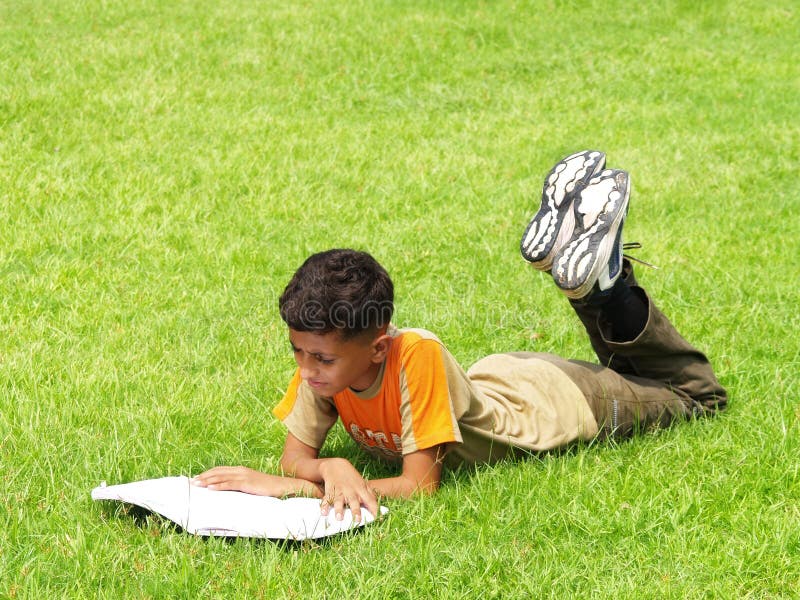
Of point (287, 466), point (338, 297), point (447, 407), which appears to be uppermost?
point (338, 297)

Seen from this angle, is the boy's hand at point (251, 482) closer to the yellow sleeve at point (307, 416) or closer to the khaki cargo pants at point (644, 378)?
the yellow sleeve at point (307, 416)

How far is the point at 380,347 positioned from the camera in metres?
3.42

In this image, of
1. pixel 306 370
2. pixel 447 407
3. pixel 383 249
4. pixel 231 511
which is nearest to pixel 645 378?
pixel 447 407

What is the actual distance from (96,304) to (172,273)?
58cm

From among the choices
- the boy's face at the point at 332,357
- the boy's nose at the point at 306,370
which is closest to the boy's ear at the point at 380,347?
the boy's face at the point at 332,357

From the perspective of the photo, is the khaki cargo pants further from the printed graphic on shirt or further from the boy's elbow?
the boy's elbow

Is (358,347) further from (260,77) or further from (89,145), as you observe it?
(260,77)

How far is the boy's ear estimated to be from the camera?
3381 millimetres

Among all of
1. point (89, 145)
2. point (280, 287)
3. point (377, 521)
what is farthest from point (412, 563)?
point (89, 145)

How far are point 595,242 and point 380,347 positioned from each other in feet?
3.12

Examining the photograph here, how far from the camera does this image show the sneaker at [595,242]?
378cm

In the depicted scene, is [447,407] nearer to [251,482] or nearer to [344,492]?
[344,492]

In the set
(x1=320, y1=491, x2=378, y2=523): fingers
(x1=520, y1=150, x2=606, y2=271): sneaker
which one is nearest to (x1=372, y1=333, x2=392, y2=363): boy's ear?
(x1=320, y1=491, x2=378, y2=523): fingers

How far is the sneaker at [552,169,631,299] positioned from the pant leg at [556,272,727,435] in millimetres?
215
